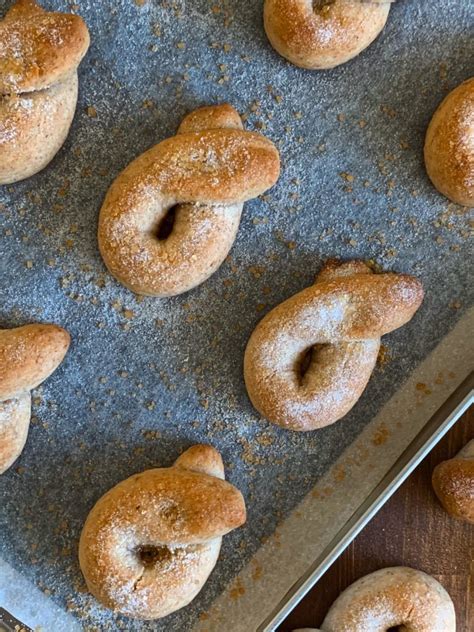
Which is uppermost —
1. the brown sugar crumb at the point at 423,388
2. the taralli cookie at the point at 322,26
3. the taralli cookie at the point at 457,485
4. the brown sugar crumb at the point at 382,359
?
the taralli cookie at the point at 322,26

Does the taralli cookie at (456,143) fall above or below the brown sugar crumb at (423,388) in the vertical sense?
above

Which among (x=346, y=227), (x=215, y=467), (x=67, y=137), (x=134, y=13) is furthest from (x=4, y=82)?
(x=215, y=467)

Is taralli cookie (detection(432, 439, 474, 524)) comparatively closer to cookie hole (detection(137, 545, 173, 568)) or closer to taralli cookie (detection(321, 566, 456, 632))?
taralli cookie (detection(321, 566, 456, 632))

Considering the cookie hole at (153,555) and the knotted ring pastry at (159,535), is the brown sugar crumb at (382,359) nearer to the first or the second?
the knotted ring pastry at (159,535)

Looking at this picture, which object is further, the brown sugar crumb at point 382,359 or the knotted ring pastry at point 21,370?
the brown sugar crumb at point 382,359

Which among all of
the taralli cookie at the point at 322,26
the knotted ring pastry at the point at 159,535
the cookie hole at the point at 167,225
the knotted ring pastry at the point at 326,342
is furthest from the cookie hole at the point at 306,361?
the taralli cookie at the point at 322,26

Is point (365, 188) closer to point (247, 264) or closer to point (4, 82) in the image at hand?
point (247, 264)
